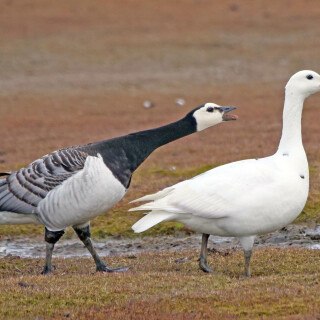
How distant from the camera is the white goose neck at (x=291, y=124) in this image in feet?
29.7

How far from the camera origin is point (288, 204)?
8.50 meters

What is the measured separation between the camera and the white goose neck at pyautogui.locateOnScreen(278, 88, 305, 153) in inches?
357

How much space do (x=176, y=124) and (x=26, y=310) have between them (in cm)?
317

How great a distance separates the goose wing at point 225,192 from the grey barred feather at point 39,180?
3.24 feet

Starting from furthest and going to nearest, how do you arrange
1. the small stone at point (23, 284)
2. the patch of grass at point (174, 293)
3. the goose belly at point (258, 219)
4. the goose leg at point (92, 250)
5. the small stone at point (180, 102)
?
1. the small stone at point (180, 102)
2. the goose leg at point (92, 250)
3. the goose belly at point (258, 219)
4. the small stone at point (23, 284)
5. the patch of grass at point (174, 293)

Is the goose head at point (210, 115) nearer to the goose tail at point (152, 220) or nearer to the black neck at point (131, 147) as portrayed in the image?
the black neck at point (131, 147)

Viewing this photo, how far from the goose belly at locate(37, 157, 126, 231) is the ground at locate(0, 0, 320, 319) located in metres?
0.69

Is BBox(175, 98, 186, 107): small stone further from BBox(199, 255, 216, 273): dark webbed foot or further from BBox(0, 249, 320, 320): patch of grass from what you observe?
BBox(199, 255, 216, 273): dark webbed foot

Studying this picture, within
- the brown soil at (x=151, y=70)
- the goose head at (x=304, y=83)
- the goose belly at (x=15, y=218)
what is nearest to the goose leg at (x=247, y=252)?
the goose head at (x=304, y=83)

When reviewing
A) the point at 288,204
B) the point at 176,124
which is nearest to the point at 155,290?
the point at 288,204

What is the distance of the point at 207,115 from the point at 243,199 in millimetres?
1423

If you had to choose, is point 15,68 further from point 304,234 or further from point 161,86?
point 304,234

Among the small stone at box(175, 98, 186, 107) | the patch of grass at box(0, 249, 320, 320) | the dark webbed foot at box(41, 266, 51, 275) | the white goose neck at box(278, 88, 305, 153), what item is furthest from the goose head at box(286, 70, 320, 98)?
the small stone at box(175, 98, 186, 107)

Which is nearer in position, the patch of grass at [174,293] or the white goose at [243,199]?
the patch of grass at [174,293]
